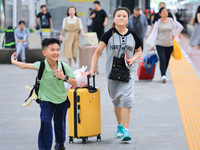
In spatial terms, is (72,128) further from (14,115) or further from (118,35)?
(14,115)

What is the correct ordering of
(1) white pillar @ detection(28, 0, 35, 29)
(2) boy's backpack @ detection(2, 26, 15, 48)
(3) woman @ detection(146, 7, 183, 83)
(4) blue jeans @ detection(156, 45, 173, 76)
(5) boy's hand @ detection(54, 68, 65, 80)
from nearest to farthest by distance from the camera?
(5) boy's hand @ detection(54, 68, 65, 80), (3) woman @ detection(146, 7, 183, 83), (4) blue jeans @ detection(156, 45, 173, 76), (2) boy's backpack @ detection(2, 26, 15, 48), (1) white pillar @ detection(28, 0, 35, 29)

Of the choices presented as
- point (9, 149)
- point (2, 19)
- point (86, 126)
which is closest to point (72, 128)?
point (86, 126)

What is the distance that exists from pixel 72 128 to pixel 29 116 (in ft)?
6.17

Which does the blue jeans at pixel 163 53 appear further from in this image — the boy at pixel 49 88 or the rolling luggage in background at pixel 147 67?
the boy at pixel 49 88

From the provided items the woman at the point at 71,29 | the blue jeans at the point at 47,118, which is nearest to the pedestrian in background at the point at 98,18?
the woman at the point at 71,29

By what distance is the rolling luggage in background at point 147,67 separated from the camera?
1117 centimetres

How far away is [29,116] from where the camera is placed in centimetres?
734

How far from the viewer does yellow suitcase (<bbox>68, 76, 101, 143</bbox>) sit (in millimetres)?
5543

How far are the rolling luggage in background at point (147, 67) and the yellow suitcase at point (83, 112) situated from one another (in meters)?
5.67

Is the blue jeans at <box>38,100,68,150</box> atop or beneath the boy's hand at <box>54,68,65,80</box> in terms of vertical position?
beneath

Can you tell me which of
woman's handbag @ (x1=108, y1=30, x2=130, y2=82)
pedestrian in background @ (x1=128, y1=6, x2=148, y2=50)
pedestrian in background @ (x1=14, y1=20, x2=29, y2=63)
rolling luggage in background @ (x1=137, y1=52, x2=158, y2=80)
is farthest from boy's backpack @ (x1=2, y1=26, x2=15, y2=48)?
woman's handbag @ (x1=108, y1=30, x2=130, y2=82)

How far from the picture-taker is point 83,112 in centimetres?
555

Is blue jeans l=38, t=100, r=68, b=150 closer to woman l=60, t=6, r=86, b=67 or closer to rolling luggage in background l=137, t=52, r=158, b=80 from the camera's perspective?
rolling luggage in background l=137, t=52, r=158, b=80

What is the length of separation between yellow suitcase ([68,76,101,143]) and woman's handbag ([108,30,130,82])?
0.29m
